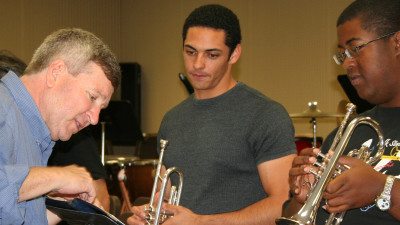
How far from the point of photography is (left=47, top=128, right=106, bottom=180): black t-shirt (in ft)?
13.5

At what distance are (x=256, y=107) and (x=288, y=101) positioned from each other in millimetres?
7067

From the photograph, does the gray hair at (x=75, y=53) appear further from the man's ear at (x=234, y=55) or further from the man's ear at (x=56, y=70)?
the man's ear at (x=234, y=55)

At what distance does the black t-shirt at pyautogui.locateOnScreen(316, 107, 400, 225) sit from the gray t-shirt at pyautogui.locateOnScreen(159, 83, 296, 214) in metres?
0.49

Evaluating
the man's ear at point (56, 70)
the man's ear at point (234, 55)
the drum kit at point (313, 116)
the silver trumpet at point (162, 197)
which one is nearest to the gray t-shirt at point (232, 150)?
the silver trumpet at point (162, 197)

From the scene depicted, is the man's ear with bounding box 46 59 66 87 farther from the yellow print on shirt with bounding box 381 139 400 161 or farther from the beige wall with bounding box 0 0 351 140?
the beige wall with bounding box 0 0 351 140

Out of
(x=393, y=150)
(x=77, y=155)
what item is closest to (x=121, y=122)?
(x=77, y=155)

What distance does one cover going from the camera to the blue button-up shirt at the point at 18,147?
7.27 ft

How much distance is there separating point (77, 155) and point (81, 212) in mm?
1673

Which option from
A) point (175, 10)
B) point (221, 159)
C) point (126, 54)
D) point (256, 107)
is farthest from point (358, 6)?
point (126, 54)

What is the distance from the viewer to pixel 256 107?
12.3 ft

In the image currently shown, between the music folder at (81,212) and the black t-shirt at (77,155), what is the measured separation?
1.47 metres

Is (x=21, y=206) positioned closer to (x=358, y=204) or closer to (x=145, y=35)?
(x=358, y=204)

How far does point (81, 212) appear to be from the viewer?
2.49 meters

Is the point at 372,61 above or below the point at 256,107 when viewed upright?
above
